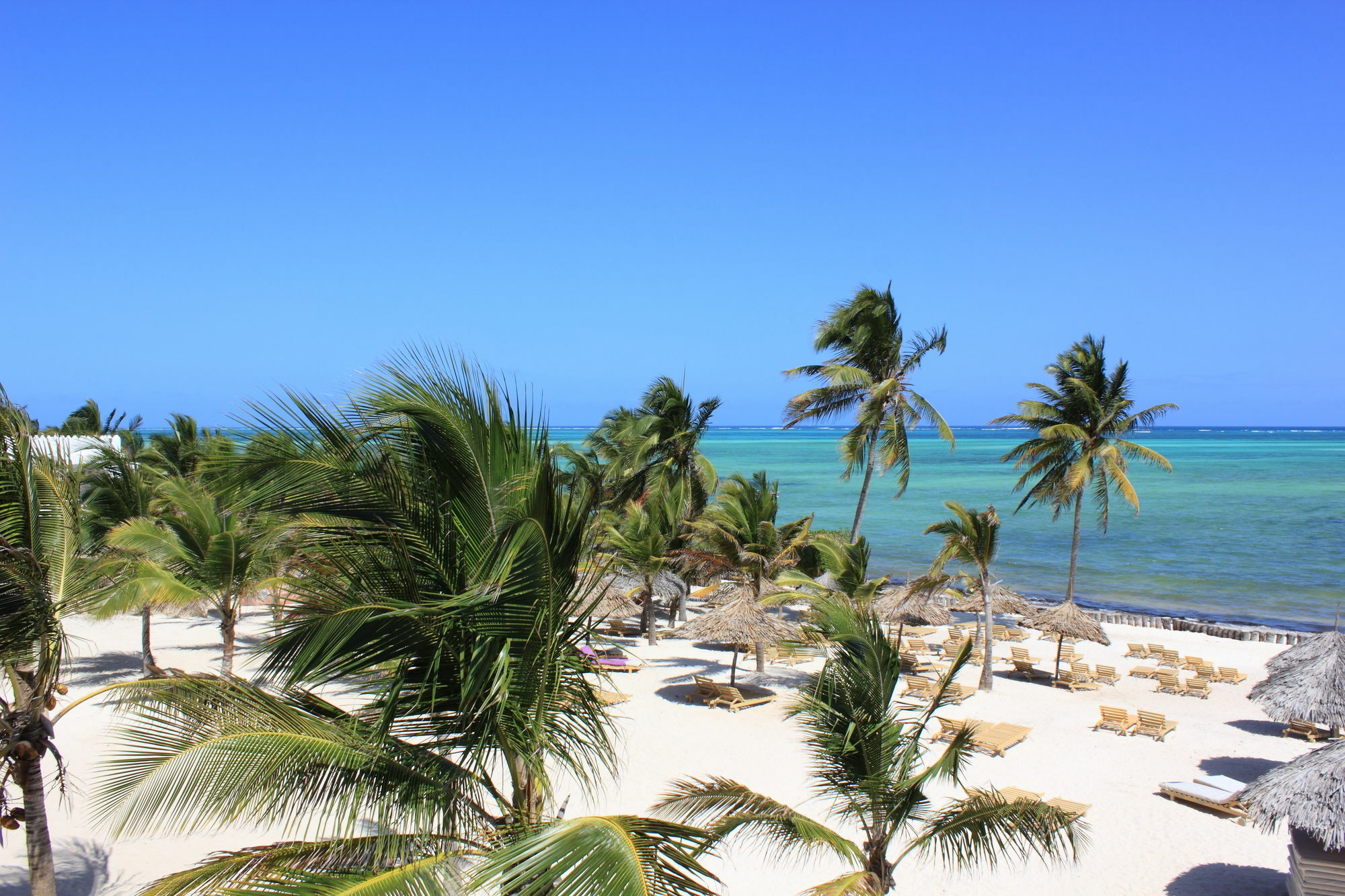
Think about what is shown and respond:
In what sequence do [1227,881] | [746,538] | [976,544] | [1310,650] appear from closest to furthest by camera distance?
[1227,881], [1310,650], [976,544], [746,538]

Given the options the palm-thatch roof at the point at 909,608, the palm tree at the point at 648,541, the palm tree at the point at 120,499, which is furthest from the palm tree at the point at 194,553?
the palm-thatch roof at the point at 909,608

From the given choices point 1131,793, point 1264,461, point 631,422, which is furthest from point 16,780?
point 1264,461

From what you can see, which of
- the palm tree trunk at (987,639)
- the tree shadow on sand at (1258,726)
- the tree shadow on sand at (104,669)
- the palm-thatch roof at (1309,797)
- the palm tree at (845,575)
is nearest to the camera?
the palm-thatch roof at (1309,797)

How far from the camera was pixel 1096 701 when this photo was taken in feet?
51.7

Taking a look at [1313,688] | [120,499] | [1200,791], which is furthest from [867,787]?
[120,499]

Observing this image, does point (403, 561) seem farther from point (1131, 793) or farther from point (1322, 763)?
point (1131, 793)

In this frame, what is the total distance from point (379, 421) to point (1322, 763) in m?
9.05

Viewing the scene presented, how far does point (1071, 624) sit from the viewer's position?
16625 millimetres

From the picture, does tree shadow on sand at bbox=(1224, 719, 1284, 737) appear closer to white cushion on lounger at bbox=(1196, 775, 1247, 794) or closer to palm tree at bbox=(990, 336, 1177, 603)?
white cushion on lounger at bbox=(1196, 775, 1247, 794)

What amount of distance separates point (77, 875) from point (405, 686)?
683cm

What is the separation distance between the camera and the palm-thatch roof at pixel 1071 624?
54.2 feet

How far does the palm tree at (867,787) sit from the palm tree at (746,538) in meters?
10.9

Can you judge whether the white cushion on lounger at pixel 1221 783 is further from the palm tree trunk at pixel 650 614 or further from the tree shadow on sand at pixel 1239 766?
the palm tree trunk at pixel 650 614

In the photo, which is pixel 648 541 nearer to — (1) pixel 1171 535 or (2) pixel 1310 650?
(2) pixel 1310 650
